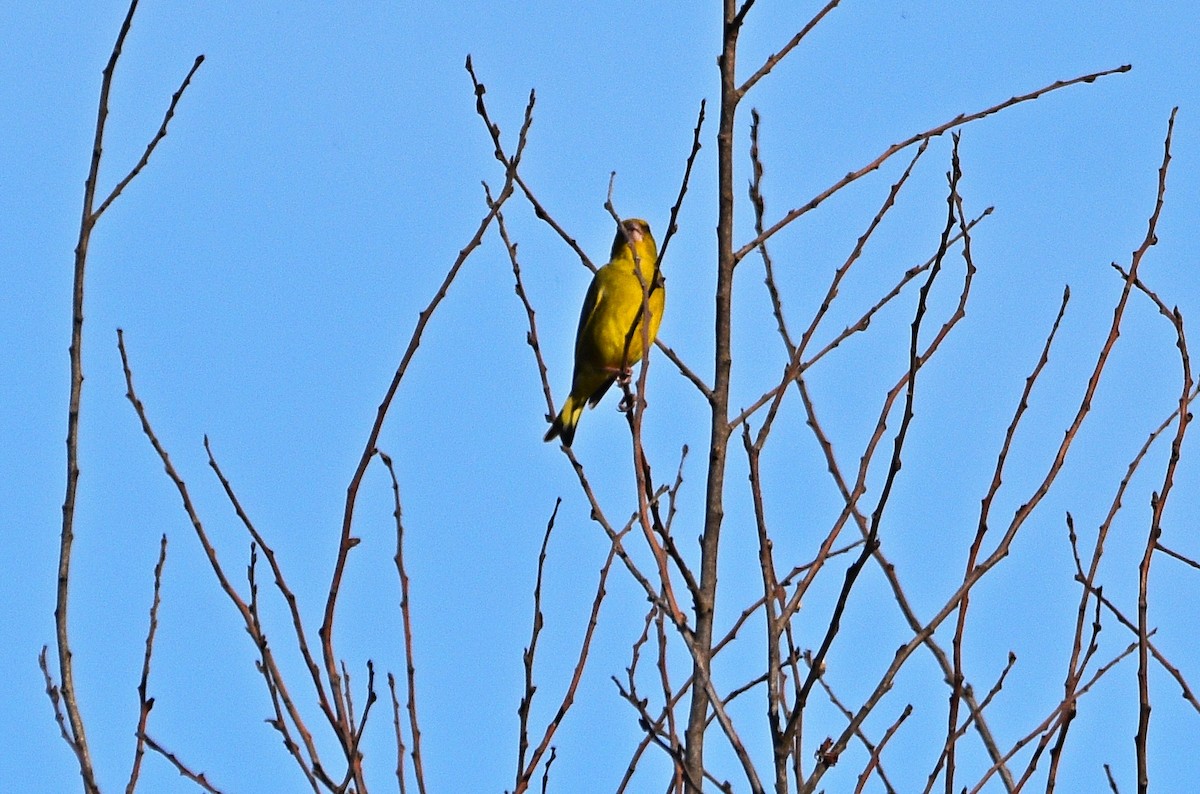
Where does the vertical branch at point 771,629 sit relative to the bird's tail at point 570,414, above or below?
below

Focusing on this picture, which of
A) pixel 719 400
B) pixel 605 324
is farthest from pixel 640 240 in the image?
pixel 719 400

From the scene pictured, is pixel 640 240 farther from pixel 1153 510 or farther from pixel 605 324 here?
pixel 1153 510

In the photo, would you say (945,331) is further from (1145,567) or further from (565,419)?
(565,419)

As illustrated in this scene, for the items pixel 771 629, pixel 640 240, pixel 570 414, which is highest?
pixel 640 240

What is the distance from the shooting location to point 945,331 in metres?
3.08

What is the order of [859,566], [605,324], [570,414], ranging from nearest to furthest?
1. [859,566]
2. [605,324]
3. [570,414]

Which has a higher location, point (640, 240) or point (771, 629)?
point (640, 240)

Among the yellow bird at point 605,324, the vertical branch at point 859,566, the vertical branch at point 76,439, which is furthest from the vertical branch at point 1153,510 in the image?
the yellow bird at point 605,324

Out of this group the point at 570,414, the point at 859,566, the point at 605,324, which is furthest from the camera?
the point at 570,414

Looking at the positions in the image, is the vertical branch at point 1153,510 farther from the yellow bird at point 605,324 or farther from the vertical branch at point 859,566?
the yellow bird at point 605,324

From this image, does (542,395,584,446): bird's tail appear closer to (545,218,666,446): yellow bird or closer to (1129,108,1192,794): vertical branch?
(545,218,666,446): yellow bird

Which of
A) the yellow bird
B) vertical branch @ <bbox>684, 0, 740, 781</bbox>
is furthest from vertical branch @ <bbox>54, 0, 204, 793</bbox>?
the yellow bird

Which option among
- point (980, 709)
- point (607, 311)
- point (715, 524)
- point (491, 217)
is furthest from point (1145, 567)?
point (607, 311)

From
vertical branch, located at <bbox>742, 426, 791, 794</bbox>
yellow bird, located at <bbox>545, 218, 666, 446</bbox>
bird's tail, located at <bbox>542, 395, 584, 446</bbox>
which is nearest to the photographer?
vertical branch, located at <bbox>742, 426, 791, 794</bbox>
